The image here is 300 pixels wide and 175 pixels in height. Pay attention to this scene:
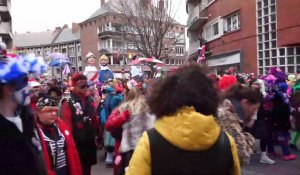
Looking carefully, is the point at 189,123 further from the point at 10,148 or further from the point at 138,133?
the point at 138,133

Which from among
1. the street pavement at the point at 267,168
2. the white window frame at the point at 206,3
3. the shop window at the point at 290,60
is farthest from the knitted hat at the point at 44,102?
the white window frame at the point at 206,3

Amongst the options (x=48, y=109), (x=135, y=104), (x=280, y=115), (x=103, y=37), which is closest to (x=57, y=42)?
(x=103, y=37)

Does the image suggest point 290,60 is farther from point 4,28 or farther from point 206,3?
point 4,28

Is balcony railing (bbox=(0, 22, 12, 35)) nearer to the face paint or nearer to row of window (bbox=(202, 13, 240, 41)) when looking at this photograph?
row of window (bbox=(202, 13, 240, 41))

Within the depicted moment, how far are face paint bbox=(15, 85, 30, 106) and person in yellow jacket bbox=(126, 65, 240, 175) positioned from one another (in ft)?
2.60

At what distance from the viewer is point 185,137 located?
7.45 feet

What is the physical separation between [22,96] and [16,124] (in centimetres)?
19

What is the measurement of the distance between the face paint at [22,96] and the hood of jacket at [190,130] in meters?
0.89

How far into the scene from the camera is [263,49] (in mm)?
20281

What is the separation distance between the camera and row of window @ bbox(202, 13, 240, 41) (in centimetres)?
2409

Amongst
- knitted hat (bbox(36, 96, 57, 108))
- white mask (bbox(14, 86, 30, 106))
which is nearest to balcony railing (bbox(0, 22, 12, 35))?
knitted hat (bbox(36, 96, 57, 108))

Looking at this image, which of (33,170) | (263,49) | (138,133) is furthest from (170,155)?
(263,49)

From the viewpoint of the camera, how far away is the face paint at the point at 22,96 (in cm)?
245

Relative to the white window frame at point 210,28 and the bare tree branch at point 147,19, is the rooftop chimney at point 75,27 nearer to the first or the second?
the white window frame at point 210,28
